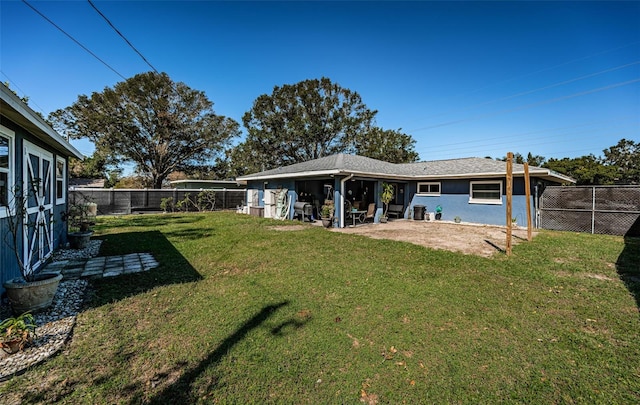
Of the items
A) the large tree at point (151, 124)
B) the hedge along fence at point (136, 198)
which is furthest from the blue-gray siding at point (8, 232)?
the large tree at point (151, 124)

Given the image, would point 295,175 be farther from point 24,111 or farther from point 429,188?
point 24,111

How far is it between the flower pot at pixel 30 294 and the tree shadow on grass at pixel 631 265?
7430 mm

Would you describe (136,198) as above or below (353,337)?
above

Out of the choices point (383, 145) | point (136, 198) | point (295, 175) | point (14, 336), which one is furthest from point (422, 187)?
point (383, 145)

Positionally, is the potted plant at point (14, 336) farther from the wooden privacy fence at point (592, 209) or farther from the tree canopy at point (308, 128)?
the tree canopy at point (308, 128)

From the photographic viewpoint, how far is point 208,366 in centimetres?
235

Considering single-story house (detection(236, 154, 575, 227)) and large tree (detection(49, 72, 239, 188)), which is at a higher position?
large tree (detection(49, 72, 239, 188))

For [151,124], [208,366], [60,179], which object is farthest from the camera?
[151,124]

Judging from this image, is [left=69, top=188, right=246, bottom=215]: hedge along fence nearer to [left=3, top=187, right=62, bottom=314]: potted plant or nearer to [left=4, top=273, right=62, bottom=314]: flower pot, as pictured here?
[left=3, top=187, right=62, bottom=314]: potted plant

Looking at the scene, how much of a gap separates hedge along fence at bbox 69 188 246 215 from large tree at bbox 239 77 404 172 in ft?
35.5

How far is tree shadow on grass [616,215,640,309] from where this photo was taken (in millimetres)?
4221

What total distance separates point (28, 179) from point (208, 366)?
4.73 meters

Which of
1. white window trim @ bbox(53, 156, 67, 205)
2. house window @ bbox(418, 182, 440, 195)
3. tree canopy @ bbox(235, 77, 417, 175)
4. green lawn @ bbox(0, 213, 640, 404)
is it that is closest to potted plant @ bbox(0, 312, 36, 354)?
green lawn @ bbox(0, 213, 640, 404)

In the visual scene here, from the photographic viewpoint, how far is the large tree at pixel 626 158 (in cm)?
3023
